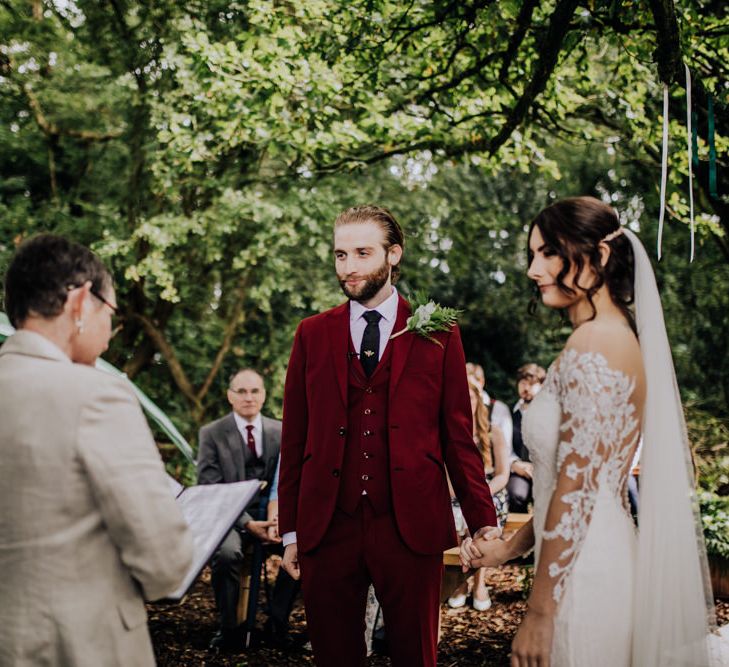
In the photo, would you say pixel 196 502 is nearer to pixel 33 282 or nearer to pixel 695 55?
pixel 33 282

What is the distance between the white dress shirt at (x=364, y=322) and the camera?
2.95 m

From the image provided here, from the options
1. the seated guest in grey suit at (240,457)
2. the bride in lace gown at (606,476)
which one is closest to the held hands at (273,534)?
the seated guest in grey suit at (240,457)

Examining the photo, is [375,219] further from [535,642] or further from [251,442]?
[251,442]

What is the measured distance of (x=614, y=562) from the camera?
214 centimetres

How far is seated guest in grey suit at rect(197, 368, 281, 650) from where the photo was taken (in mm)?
5453

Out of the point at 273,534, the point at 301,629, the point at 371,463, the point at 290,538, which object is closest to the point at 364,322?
the point at 371,463

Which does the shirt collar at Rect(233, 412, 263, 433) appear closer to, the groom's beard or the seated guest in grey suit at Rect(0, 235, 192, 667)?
the groom's beard

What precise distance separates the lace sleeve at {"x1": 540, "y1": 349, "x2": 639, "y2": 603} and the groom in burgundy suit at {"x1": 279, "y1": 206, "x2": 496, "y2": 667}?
69 cm

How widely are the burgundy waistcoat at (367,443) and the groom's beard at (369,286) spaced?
25cm

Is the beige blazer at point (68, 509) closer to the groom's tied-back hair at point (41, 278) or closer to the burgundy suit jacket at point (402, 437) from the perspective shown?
the groom's tied-back hair at point (41, 278)

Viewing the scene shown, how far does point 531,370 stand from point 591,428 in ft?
18.6

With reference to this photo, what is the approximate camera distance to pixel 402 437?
9.05 feet

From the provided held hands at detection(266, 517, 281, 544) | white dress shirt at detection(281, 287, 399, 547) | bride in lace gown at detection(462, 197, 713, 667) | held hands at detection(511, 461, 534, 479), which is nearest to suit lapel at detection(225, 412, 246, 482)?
held hands at detection(266, 517, 281, 544)

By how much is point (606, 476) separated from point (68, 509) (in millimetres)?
1404
